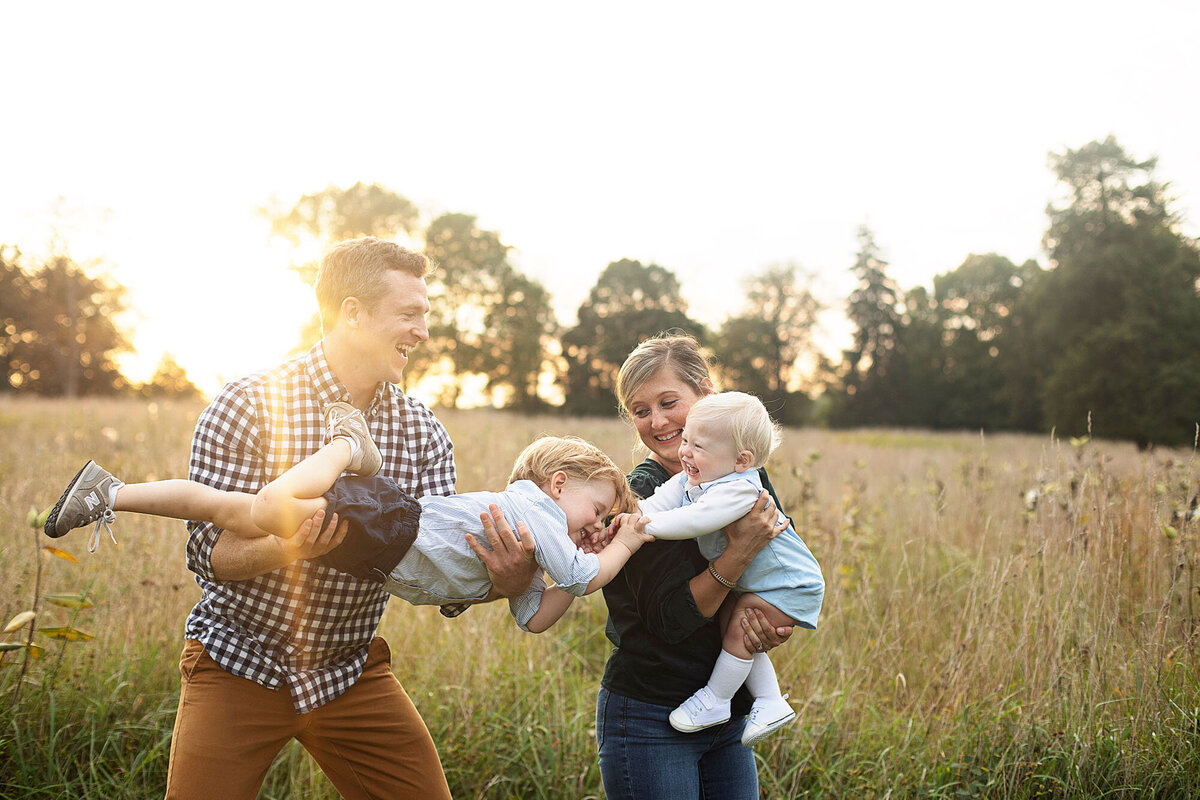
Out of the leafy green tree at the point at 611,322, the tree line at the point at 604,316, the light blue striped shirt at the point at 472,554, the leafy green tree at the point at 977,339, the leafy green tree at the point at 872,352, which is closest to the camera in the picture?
the light blue striped shirt at the point at 472,554

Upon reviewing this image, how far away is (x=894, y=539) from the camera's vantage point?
5680 mm

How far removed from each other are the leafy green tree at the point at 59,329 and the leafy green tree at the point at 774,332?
24.1 m

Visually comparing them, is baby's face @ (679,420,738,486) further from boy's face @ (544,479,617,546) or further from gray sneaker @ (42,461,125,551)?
gray sneaker @ (42,461,125,551)

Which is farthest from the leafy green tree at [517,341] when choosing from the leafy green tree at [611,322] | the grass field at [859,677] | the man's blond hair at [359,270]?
the man's blond hair at [359,270]

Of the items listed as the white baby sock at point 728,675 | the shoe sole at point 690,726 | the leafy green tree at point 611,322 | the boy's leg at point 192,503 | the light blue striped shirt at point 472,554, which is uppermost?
the leafy green tree at point 611,322

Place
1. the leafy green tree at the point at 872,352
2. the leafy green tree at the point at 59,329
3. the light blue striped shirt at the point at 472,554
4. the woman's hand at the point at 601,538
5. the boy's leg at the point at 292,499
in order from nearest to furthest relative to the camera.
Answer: the boy's leg at the point at 292,499 → the light blue striped shirt at the point at 472,554 → the woman's hand at the point at 601,538 → the leafy green tree at the point at 59,329 → the leafy green tree at the point at 872,352

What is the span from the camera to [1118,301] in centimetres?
2383

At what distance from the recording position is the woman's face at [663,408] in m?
2.30

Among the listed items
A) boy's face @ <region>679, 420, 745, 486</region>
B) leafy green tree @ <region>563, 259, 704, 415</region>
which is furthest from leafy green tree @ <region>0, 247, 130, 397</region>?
boy's face @ <region>679, 420, 745, 486</region>

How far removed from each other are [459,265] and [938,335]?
27.2 meters

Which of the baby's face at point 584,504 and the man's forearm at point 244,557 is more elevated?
the baby's face at point 584,504

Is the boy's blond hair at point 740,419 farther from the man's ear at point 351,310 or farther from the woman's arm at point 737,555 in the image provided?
the man's ear at point 351,310

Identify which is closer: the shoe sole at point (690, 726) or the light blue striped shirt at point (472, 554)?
the shoe sole at point (690, 726)

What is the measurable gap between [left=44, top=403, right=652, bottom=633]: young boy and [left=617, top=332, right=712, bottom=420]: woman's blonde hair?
26cm
